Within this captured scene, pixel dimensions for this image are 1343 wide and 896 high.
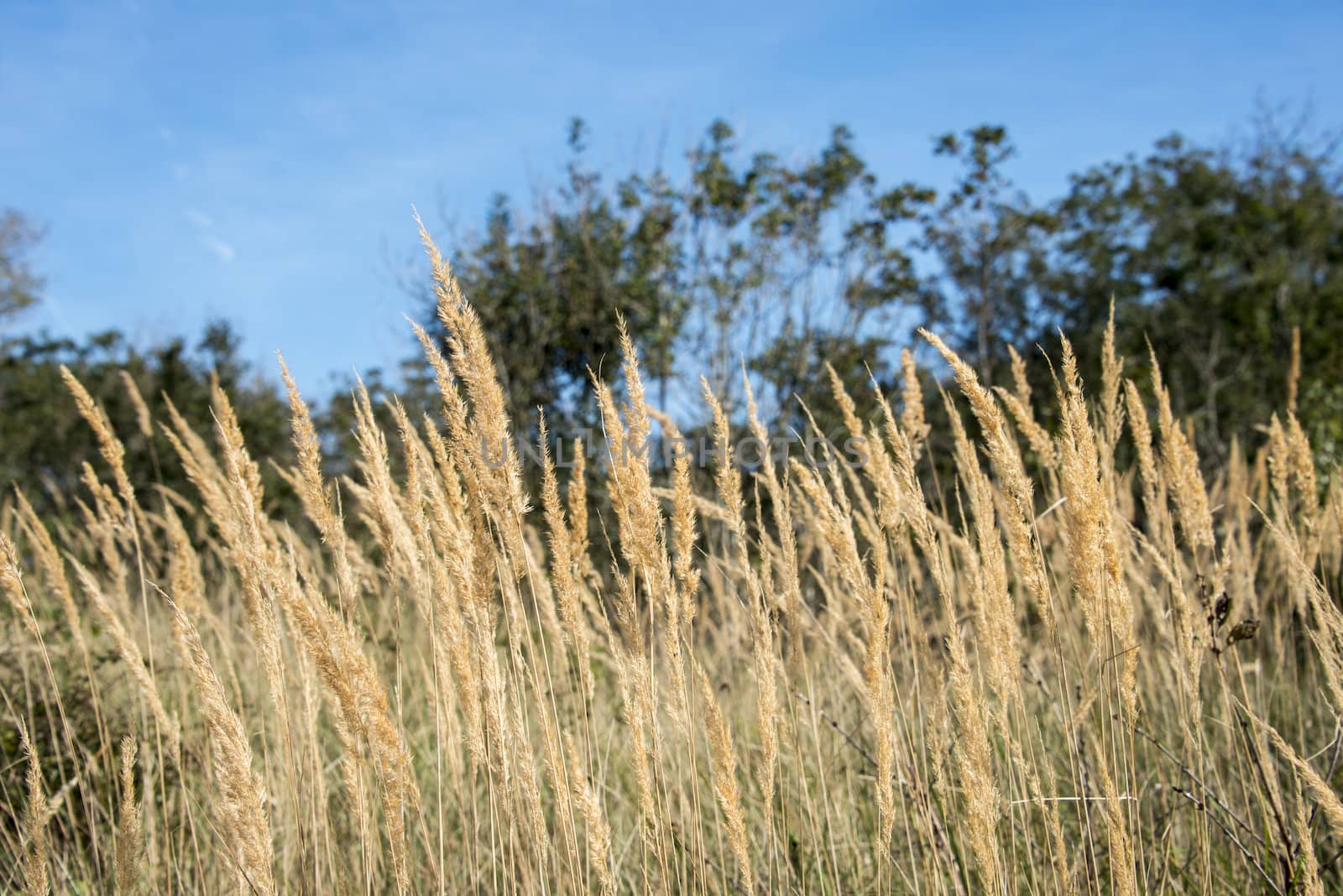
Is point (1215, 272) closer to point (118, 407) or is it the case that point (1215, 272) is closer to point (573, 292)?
point (573, 292)

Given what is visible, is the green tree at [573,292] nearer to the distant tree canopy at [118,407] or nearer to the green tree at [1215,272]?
the distant tree canopy at [118,407]

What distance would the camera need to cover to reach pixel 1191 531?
6.38 feet

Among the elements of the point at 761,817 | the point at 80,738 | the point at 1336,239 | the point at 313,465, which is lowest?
the point at 761,817

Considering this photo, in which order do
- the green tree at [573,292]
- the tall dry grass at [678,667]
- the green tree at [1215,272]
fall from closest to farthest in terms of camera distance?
the tall dry grass at [678,667] → the green tree at [573,292] → the green tree at [1215,272]

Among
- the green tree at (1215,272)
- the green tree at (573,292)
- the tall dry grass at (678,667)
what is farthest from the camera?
the green tree at (1215,272)

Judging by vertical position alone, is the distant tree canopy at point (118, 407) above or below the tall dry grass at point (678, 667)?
above

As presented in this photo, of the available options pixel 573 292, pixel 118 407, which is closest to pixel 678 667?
pixel 573 292

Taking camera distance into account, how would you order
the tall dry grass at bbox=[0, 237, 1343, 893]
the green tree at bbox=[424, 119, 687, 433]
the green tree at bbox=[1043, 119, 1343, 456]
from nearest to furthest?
the tall dry grass at bbox=[0, 237, 1343, 893]
the green tree at bbox=[424, 119, 687, 433]
the green tree at bbox=[1043, 119, 1343, 456]

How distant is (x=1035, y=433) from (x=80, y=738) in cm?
349

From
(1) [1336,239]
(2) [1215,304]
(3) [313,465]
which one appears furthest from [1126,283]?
(3) [313,465]

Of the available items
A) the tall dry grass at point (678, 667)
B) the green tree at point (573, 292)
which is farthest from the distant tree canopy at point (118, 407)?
the tall dry grass at point (678, 667)

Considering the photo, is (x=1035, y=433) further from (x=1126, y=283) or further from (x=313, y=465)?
(x=1126, y=283)

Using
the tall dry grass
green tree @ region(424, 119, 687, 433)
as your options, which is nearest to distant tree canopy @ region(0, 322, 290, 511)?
green tree @ region(424, 119, 687, 433)

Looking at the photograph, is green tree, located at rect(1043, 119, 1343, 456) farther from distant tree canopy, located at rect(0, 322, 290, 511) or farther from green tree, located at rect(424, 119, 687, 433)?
distant tree canopy, located at rect(0, 322, 290, 511)
